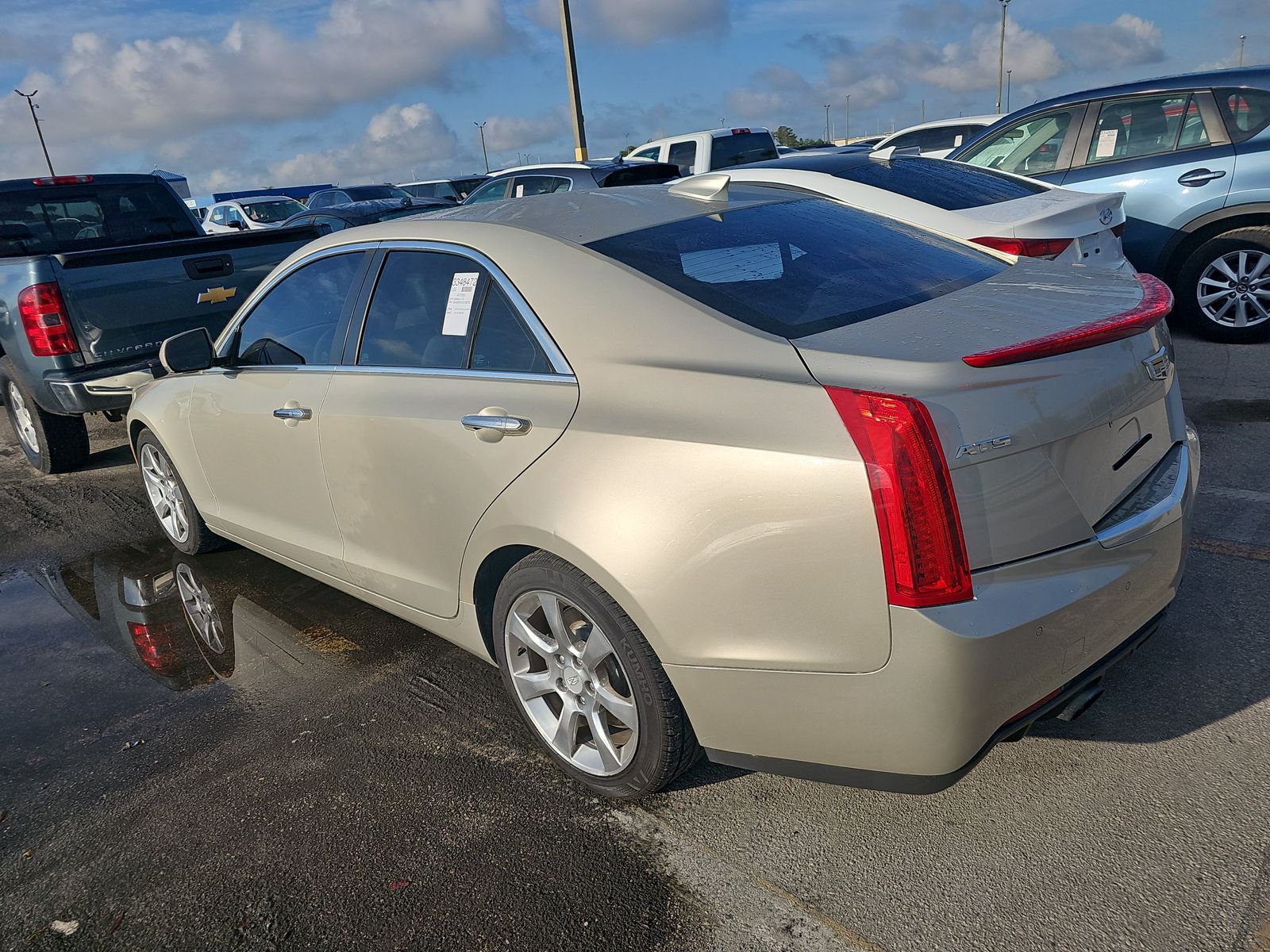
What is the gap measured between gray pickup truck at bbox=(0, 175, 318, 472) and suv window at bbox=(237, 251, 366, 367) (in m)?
1.64

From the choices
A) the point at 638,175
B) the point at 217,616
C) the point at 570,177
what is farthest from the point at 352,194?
the point at 217,616

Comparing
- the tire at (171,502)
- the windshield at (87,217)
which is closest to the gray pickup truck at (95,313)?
the windshield at (87,217)

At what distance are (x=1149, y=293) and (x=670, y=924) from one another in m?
2.11

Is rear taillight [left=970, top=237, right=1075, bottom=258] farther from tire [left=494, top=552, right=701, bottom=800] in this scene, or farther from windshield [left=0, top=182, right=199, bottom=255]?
windshield [left=0, top=182, right=199, bottom=255]

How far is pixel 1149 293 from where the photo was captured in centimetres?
271

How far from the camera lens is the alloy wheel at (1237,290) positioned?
6.59m

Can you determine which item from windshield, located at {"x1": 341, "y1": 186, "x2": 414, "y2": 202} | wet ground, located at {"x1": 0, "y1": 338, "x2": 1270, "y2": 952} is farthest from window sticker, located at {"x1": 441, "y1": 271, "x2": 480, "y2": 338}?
windshield, located at {"x1": 341, "y1": 186, "x2": 414, "y2": 202}

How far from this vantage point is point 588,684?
8.68 feet

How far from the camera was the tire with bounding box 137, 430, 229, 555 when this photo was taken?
4.73 metres

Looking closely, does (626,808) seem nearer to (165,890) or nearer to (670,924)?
(670,924)

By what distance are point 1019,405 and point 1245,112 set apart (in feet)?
19.5

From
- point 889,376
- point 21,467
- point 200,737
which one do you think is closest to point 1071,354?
point 889,376

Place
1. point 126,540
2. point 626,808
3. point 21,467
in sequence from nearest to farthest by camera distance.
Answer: point 626,808, point 126,540, point 21,467

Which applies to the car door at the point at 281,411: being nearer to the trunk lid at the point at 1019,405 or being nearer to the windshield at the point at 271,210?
the trunk lid at the point at 1019,405
